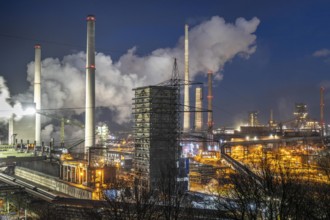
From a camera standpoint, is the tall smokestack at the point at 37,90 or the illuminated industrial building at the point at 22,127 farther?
the tall smokestack at the point at 37,90

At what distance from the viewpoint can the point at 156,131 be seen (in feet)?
72.7

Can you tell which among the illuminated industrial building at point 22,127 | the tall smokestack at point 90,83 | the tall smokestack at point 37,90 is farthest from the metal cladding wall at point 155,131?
the tall smokestack at point 37,90

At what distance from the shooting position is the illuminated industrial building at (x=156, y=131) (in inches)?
854

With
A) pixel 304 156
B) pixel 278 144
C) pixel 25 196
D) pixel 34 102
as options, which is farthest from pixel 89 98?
pixel 278 144

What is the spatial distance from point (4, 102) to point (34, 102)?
3.67 m

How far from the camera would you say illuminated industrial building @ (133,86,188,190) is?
21.7 metres

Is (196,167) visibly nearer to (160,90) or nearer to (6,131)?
(160,90)

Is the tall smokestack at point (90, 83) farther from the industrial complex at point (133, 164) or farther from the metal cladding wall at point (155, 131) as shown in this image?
the metal cladding wall at point (155, 131)

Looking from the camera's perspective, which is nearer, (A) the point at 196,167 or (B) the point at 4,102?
(A) the point at 196,167

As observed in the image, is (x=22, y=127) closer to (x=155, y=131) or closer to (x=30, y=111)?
(x=30, y=111)

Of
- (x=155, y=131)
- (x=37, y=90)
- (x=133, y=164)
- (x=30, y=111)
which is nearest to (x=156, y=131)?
(x=155, y=131)

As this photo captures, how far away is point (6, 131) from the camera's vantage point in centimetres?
3697

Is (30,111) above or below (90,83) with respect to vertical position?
below

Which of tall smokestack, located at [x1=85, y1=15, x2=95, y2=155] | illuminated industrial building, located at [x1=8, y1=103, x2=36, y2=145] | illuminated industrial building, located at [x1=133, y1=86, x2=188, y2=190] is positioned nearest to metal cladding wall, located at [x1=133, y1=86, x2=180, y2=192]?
illuminated industrial building, located at [x1=133, y1=86, x2=188, y2=190]
